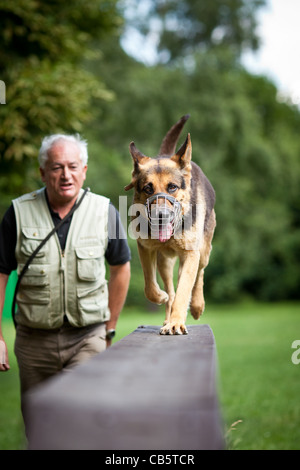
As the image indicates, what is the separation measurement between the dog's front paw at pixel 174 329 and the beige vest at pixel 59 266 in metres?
1.19

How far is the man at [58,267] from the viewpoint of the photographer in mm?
4168

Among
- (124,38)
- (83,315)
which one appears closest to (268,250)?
(124,38)

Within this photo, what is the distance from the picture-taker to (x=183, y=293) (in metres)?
3.11

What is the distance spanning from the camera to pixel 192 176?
3.11m

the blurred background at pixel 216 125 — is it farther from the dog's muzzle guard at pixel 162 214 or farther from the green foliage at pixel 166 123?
the dog's muzzle guard at pixel 162 214

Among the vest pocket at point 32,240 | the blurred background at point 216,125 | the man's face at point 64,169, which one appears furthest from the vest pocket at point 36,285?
the blurred background at point 216,125

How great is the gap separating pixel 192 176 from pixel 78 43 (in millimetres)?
7991

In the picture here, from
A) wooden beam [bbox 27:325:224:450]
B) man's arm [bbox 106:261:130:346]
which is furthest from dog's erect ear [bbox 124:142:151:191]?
man's arm [bbox 106:261:130:346]

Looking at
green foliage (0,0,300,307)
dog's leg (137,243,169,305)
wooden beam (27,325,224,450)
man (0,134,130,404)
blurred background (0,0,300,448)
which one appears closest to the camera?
wooden beam (27,325,224,450)

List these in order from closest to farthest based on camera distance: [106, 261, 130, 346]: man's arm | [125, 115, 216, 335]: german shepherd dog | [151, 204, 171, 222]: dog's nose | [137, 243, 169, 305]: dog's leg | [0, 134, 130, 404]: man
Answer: [151, 204, 171, 222]: dog's nose → [125, 115, 216, 335]: german shepherd dog → [137, 243, 169, 305]: dog's leg → [0, 134, 130, 404]: man → [106, 261, 130, 346]: man's arm

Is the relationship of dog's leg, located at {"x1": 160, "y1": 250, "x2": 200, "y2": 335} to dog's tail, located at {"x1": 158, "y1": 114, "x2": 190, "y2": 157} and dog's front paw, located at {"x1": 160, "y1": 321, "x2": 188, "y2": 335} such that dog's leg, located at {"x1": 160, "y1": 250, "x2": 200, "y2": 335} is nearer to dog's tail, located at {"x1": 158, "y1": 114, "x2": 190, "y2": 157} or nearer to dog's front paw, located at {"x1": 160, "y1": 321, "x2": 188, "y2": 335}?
dog's front paw, located at {"x1": 160, "y1": 321, "x2": 188, "y2": 335}

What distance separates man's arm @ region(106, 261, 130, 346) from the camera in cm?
473

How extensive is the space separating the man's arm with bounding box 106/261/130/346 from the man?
23 centimetres
